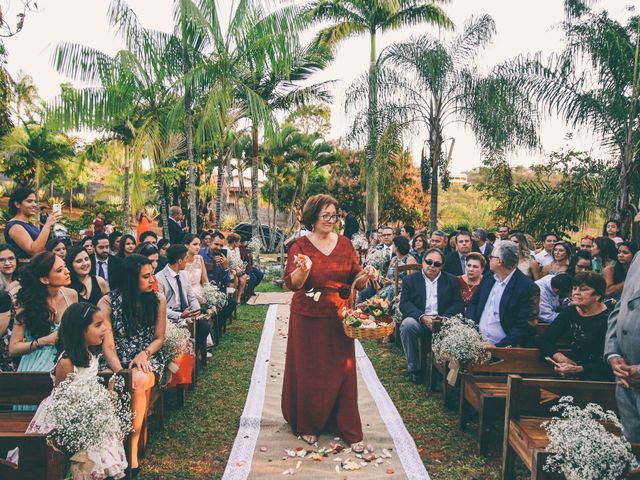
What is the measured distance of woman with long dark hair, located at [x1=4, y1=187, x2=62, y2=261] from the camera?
21.8ft

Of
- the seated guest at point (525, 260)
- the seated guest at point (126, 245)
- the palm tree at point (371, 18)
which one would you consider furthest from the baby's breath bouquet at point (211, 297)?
the palm tree at point (371, 18)

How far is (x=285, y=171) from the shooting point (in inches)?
1037

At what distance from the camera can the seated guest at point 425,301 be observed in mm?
7797

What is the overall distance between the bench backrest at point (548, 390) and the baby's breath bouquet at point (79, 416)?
3.06m

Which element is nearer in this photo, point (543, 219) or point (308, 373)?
point (308, 373)

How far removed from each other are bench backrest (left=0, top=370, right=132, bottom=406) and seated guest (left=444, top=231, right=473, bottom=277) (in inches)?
265

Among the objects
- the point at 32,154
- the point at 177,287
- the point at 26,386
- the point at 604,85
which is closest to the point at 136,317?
the point at 26,386

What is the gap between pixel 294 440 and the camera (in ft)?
18.6

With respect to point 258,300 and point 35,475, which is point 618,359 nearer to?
point 35,475

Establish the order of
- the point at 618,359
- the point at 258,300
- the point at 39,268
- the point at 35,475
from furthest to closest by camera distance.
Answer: the point at 258,300 → the point at 39,268 → the point at 618,359 → the point at 35,475

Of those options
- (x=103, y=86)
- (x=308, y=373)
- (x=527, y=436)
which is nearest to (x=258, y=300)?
(x=103, y=86)

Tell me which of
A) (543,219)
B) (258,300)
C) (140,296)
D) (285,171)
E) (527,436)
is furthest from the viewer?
(285,171)

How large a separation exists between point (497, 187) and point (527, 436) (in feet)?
38.0

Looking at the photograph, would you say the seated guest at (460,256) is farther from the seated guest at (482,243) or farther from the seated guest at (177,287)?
the seated guest at (177,287)
